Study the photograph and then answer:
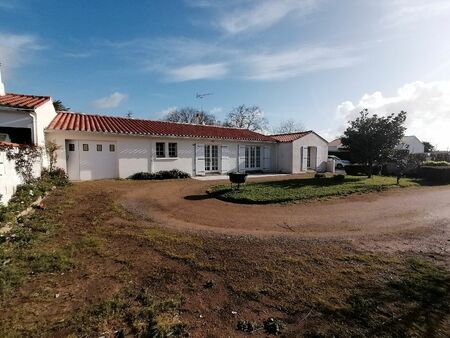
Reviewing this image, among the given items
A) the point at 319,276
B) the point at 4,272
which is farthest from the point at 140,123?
the point at 319,276

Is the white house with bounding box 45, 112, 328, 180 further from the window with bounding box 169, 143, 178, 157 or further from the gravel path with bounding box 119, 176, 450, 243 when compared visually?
the gravel path with bounding box 119, 176, 450, 243

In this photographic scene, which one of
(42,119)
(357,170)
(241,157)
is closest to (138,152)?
(42,119)

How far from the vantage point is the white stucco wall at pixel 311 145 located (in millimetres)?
21781

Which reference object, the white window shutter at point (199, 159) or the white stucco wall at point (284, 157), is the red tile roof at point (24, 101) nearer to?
the white window shutter at point (199, 159)

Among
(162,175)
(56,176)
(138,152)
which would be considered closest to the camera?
(56,176)

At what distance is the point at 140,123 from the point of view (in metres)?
18.2

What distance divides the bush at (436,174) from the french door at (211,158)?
1570 centimetres

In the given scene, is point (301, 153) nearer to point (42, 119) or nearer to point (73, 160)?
point (73, 160)

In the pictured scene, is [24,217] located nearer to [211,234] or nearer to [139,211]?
[139,211]

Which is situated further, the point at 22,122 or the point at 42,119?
the point at 42,119

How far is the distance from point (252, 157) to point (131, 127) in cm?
968

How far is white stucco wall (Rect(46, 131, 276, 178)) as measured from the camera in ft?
44.4

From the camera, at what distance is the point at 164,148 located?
17188 millimetres

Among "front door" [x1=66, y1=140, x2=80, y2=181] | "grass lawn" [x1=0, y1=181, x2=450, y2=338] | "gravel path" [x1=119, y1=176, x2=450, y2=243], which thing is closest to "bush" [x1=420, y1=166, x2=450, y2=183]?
"gravel path" [x1=119, y1=176, x2=450, y2=243]
